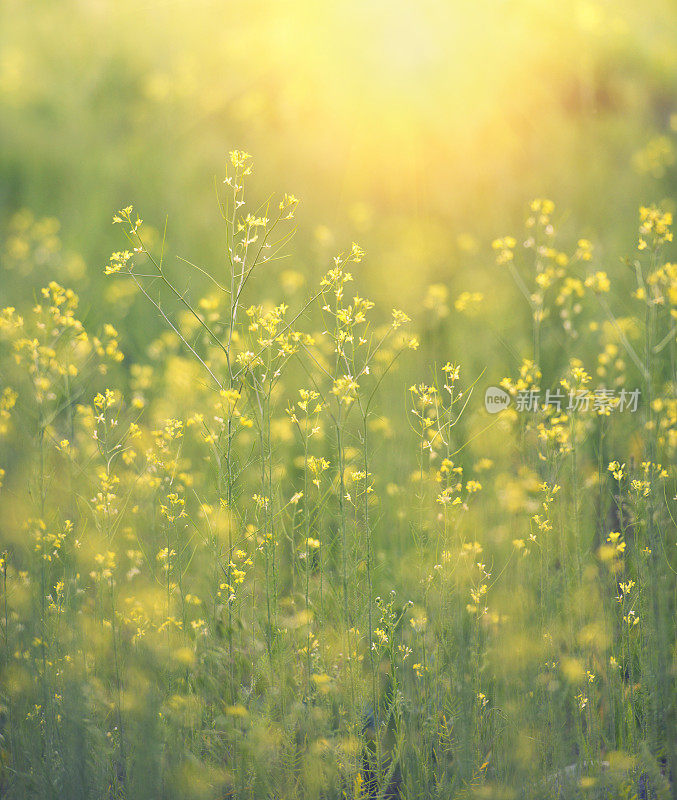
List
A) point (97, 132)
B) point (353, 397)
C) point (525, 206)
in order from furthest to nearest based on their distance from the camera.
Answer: point (97, 132) < point (525, 206) < point (353, 397)

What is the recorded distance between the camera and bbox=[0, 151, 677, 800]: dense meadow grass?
1.80 m

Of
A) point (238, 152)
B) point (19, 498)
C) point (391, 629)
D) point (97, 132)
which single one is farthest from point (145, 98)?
point (391, 629)

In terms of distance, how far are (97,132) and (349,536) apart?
2.42 metres

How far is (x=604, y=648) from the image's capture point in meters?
1.95

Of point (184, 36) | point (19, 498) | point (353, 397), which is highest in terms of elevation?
point (184, 36)

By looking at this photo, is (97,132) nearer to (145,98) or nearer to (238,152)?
(145,98)

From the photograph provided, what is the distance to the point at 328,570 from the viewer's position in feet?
6.81

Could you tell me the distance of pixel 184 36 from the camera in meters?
3.02

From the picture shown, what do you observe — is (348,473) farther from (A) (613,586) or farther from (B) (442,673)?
(A) (613,586)

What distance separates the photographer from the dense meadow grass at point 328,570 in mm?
1800

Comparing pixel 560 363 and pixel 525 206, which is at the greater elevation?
pixel 525 206

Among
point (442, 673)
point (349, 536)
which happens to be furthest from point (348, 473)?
point (442, 673)

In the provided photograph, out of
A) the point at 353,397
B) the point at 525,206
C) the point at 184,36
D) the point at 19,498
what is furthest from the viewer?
the point at 184,36

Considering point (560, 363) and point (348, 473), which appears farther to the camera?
point (560, 363)
